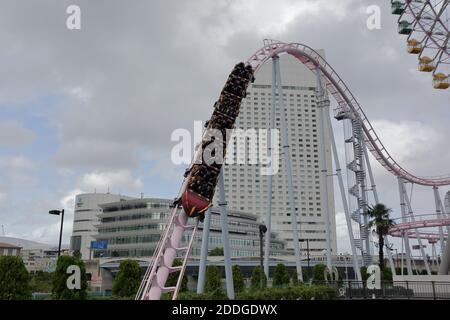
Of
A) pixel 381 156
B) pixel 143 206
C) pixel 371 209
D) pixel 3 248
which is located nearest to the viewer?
pixel 371 209

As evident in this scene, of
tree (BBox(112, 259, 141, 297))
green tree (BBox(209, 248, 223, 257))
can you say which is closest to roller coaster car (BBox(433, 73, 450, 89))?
tree (BBox(112, 259, 141, 297))

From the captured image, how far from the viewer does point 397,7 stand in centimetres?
3666

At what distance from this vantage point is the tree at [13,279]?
2245 centimetres

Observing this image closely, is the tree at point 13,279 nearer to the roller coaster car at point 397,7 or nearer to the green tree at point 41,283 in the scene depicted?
the green tree at point 41,283

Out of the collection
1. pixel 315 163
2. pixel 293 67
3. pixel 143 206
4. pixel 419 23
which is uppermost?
pixel 293 67

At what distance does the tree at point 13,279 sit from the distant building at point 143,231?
223 feet

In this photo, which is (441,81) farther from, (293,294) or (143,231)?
(143,231)

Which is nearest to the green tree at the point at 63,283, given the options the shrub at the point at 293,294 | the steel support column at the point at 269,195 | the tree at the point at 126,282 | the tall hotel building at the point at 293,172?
the tree at the point at 126,282

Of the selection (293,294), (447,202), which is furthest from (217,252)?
(293,294)

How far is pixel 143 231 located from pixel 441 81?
76465 mm
